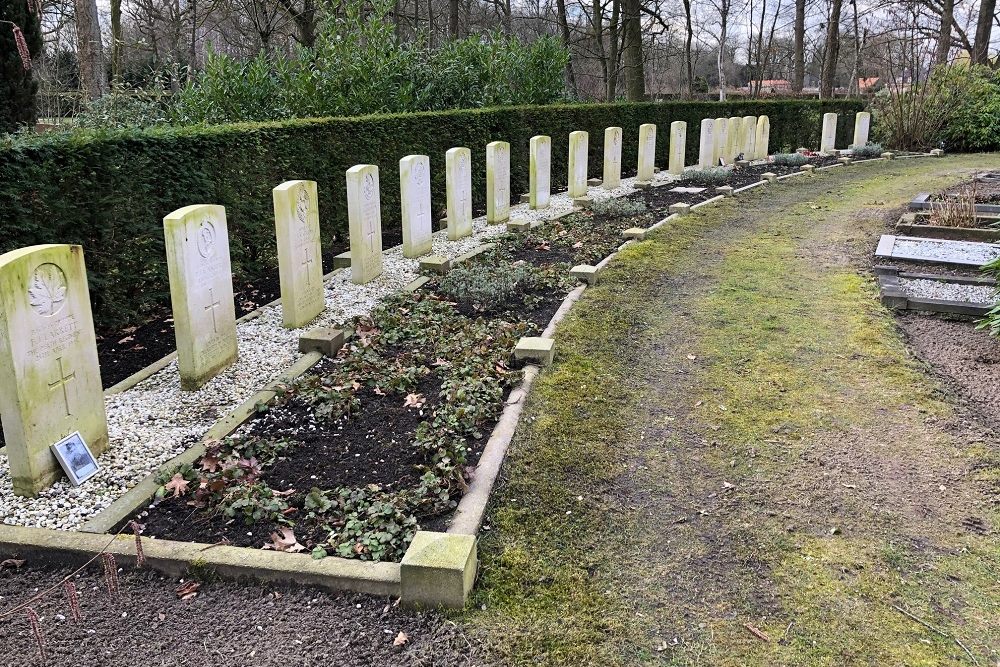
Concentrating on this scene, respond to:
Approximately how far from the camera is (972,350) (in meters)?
5.93

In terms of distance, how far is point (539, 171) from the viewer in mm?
11734

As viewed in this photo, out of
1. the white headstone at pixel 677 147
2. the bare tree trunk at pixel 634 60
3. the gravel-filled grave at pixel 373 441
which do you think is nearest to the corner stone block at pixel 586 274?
the gravel-filled grave at pixel 373 441

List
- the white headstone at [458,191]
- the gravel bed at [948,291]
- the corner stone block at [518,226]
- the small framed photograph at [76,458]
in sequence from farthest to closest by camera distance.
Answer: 1. the corner stone block at [518,226]
2. the white headstone at [458,191]
3. the gravel bed at [948,291]
4. the small framed photograph at [76,458]

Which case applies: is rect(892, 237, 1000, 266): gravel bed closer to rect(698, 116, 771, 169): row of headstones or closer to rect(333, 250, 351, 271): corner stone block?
rect(333, 250, 351, 271): corner stone block

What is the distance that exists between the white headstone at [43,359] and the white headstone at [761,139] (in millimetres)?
17687

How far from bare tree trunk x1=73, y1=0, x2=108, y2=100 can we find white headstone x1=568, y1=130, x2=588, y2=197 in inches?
313

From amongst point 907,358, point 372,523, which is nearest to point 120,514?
point 372,523

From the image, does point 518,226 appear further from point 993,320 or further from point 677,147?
point 677,147

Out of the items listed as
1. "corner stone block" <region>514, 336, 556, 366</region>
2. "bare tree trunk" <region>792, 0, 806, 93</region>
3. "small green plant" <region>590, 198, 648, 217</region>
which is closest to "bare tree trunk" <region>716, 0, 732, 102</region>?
"bare tree trunk" <region>792, 0, 806, 93</region>

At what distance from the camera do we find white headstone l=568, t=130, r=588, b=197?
1280cm

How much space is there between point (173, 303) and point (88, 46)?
405 inches

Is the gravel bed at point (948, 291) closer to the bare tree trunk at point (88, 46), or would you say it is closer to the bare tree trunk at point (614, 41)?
the bare tree trunk at point (88, 46)

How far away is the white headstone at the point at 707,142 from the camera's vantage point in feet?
53.8

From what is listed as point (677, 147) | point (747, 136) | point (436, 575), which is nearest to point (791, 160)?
point (747, 136)
